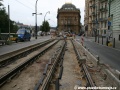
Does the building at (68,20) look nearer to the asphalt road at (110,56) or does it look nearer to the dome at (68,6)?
the dome at (68,6)

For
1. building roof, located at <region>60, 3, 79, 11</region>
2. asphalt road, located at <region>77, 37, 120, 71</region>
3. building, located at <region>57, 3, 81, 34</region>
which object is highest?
building roof, located at <region>60, 3, 79, 11</region>

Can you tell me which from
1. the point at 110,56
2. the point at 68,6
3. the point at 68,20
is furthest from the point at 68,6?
the point at 110,56

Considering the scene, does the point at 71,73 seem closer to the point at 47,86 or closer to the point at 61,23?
the point at 47,86

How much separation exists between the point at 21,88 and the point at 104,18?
2968 inches

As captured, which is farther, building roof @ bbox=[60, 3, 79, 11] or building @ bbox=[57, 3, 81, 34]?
building roof @ bbox=[60, 3, 79, 11]

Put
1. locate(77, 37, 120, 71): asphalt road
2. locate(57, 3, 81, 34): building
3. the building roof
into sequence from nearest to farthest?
locate(77, 37, 120, 71): asphalt road → locate(57, 3, 81, 34): building → the building roof

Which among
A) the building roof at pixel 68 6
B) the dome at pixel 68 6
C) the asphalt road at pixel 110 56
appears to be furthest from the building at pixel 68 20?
the asphalt road at pixel 110 56

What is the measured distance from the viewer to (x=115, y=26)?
137 ft

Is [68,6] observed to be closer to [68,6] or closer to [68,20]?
[68,6]

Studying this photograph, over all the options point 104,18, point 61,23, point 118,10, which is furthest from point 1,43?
point 61,23

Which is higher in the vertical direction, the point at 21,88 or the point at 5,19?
the point at 5,19

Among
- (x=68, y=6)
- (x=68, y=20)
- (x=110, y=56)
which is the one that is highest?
(x=68, y=6)

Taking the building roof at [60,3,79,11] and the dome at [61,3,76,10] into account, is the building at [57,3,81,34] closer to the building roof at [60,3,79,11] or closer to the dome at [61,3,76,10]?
the building roof at [60,3,79,11]

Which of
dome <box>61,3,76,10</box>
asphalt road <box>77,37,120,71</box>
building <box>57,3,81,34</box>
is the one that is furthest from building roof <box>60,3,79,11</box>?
asphalt road <box>77,37,120,71</box>
